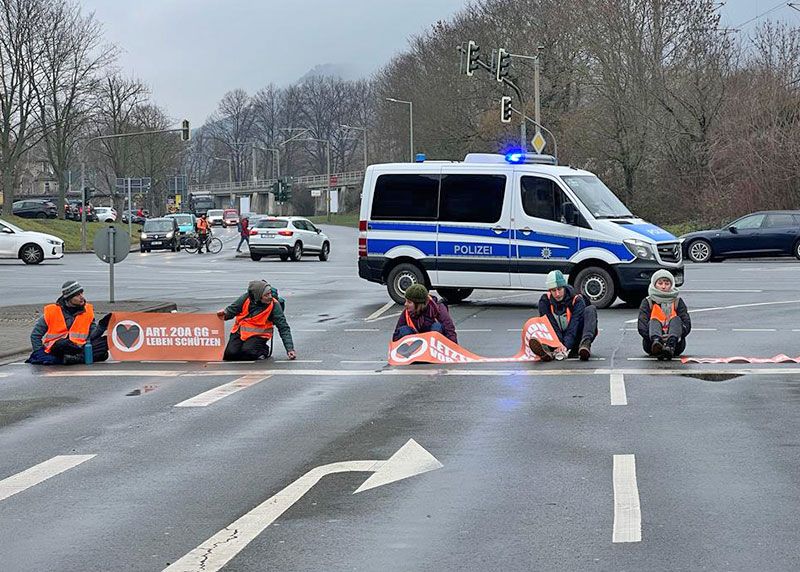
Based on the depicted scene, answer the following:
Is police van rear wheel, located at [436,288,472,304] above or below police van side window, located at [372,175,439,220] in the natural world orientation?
below

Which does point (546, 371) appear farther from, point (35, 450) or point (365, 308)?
point (365, 308)

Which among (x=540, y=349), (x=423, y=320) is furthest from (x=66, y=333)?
(x=540, y=349)

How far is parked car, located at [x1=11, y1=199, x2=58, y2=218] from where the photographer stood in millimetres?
84188

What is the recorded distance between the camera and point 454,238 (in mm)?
22531

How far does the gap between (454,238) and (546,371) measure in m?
8.34

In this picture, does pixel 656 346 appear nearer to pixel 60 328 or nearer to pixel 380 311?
pixel 60 328

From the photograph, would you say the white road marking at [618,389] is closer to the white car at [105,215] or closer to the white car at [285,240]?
the white car at [285,240]

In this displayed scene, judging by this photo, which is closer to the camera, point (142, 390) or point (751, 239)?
point (142, 390)

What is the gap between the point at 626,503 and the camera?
7.75 m

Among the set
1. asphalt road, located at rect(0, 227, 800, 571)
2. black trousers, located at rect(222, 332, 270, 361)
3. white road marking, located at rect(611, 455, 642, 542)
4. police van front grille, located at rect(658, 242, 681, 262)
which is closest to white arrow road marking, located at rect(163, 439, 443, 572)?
asphalt road, located at rect(0, 227, 800, 571)

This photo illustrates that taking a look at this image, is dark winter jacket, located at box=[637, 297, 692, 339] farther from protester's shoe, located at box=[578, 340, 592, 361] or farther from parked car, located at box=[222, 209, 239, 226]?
parked car, located at box=[222, 209, 239, 226]

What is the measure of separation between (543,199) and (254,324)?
7712 millimetres

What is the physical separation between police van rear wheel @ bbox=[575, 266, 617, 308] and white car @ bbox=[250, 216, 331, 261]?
2514 centimetres

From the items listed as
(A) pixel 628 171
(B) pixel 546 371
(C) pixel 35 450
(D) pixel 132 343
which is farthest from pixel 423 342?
(A) pixel 628 171
